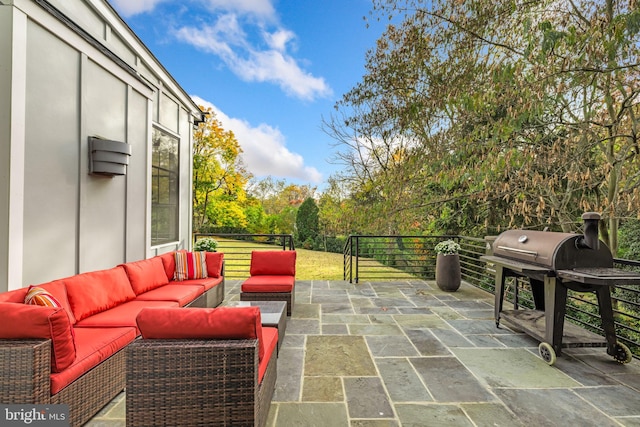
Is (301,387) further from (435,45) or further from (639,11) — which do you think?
(435,45)

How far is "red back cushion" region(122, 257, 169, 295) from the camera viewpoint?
3.42 metres

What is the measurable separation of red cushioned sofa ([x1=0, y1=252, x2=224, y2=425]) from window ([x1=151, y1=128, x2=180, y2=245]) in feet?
5.66

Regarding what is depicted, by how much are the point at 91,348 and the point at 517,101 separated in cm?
497

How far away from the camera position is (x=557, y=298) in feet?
9.14

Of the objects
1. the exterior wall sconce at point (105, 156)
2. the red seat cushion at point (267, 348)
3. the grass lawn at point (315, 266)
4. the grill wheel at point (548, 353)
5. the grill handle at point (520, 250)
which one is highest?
the exterior wall sconce at point (105, 156)

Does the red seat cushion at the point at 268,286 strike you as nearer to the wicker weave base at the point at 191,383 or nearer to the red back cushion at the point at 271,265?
the red back cushion at the point at 271,265

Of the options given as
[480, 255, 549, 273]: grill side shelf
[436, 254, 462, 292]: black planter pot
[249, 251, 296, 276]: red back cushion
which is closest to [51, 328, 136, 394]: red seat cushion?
[249, 251, 296, 276]: red back cushion

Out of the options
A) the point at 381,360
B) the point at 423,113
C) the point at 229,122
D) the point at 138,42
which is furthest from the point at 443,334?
the point at 229,122

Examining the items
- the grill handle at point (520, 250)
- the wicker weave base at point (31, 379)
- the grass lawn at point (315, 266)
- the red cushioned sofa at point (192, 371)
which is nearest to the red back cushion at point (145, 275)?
the wicker weave base at point (31, 379)

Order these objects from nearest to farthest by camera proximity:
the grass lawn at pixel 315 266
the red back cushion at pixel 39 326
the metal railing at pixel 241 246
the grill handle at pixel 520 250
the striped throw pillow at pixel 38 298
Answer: the red back cushion at pixel 39 326, the striped throw pillow at pixel 38 298, the grill handle at pixel 520 250, the metal railing at pixel 241 246, the grass lawn at pixel 315 266

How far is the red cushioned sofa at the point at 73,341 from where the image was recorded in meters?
1.64

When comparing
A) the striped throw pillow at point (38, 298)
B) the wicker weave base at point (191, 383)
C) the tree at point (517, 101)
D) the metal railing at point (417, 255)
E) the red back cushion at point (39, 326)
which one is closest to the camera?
the wicker weave base at point (191, 383)

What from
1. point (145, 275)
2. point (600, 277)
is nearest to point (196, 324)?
point (145, 275)

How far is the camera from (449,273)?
551 cm
